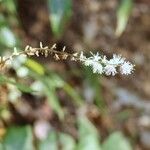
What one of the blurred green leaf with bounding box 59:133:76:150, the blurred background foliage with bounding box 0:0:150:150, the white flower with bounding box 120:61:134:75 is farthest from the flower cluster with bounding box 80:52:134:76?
the blurred background foliage with bounding box 0:0:150:150

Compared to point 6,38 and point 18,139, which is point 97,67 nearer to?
point 18,139

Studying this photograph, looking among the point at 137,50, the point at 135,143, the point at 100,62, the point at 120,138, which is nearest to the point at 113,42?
the point at 137,50

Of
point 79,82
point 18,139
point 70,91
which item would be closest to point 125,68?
point 18,139

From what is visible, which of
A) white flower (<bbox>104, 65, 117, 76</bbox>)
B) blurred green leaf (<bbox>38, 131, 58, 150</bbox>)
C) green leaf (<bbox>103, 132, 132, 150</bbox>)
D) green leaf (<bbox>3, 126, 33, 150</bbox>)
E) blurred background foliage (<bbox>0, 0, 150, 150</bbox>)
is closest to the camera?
white flower (<bbox>104, 65, 117, 76</bbox>)

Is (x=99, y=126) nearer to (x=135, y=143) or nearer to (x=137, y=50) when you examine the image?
(x=135, y=143)

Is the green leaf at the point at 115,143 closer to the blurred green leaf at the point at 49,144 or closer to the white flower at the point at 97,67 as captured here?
the blurred green leaf at the point at 49,144

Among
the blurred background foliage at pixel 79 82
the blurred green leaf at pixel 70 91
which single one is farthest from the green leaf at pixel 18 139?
the blurred background foliage at pixel 79 82

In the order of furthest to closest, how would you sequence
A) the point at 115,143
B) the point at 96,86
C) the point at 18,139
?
1. the point at 96,86
2. the point at 115,143
3. the point at 18,139

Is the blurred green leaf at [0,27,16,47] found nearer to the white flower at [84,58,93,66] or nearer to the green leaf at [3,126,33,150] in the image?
the green leaf at [3,126,33,150]

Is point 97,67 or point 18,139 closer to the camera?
point 97,67
